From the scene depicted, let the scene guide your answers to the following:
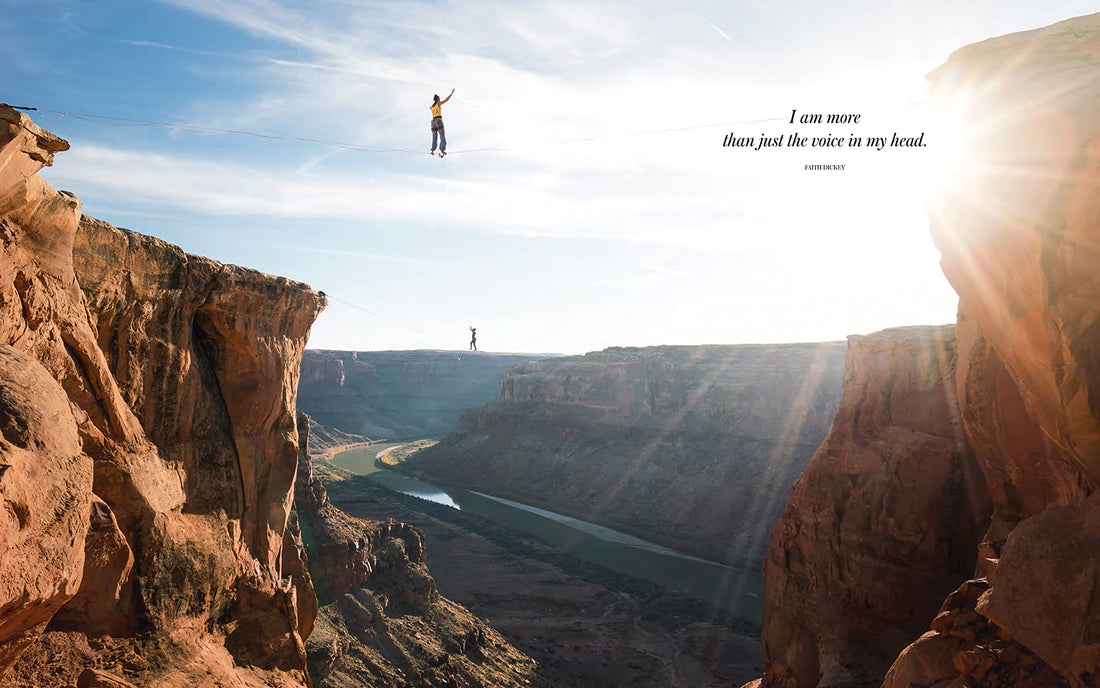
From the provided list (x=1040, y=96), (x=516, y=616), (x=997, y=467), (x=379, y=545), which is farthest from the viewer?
(x=516, y=616)

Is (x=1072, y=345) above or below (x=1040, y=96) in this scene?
below

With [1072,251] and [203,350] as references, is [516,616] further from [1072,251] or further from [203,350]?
[1072,251]

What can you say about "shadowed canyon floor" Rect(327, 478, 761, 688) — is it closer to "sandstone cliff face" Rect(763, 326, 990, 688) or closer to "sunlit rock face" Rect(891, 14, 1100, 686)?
"sandstone cliff face" Rect(763, 326, 990, 688)

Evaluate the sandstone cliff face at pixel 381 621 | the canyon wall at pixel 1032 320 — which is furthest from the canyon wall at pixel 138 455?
the canyon wall at pixel 1032 320

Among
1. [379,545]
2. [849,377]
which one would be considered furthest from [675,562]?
[849,377]

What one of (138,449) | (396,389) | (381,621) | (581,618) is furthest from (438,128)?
(396,389)

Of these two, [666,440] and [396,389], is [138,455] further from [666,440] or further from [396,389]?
[396,389]

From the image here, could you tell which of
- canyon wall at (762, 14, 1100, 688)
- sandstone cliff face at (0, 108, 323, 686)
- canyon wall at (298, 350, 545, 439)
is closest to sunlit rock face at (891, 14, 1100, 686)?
Result: canyon wall at (762, 14, 1100, 688)
